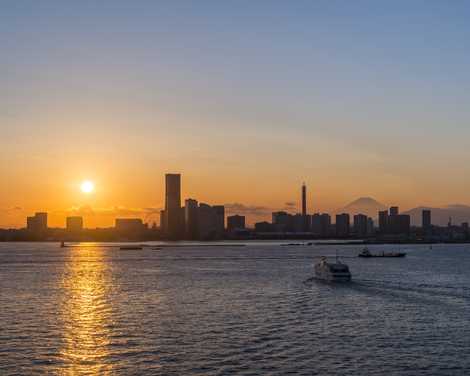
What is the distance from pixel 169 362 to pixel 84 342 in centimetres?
1112

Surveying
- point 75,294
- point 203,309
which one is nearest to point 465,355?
point 203,309

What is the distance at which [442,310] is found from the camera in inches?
2891

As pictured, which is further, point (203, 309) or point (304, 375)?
point (203, 309)

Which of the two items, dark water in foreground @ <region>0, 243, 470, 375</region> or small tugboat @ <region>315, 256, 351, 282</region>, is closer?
dark water in foreground @ <region>0, 243, 470, 375</region>

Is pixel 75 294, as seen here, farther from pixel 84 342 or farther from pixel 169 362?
pixel 169 362

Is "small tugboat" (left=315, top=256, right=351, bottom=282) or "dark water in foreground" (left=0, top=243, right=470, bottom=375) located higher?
"small tugboat" (left=315, top=256, right=351, bottom=282)

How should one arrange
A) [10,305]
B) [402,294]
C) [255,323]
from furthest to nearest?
[402,294] → [10,305] → [255,323]

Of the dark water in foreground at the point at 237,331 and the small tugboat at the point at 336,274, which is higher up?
the small tugboat at the point at 336,274

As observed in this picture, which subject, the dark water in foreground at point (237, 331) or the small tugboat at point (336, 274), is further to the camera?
the small tugboat at point (336, 274)

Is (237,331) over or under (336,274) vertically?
under

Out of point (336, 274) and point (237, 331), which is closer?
point (237, 331)

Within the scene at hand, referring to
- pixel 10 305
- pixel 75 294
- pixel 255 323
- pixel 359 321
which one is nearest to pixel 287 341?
pixel 255 323

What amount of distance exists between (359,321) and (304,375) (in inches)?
967

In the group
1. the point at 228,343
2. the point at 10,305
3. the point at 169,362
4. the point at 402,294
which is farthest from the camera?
the point at 402,294
